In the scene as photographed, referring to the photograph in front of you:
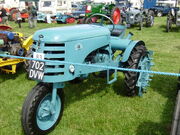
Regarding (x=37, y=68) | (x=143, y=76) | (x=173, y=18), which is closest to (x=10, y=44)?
(x=37, y=68)

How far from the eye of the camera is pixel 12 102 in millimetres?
→ 4133

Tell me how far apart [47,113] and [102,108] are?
1168mm

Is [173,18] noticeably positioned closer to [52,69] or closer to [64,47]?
[64,47]

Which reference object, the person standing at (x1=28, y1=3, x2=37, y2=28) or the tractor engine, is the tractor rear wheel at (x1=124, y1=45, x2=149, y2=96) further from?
the person standing at (x1=28, y1=3, x2=37, y2=28)

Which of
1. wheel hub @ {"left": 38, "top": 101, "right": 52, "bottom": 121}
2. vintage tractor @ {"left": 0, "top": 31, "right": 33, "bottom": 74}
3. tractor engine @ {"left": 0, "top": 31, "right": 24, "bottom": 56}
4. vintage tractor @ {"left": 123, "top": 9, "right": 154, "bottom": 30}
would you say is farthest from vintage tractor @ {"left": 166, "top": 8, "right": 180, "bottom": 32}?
wheel hub @ {"left": 38, "top": 101, "right": 52, "bottom": 121}

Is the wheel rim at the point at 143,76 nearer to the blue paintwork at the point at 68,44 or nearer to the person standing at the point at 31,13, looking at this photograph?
the blue paintwork at the point at 68,44

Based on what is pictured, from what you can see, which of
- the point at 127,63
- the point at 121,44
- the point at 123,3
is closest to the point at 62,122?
the point at 127,63

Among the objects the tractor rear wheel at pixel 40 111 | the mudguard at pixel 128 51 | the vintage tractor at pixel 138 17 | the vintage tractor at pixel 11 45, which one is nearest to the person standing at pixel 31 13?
the vintage tractor at pixel 138 17

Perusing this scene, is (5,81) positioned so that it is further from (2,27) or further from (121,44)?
(121,44)

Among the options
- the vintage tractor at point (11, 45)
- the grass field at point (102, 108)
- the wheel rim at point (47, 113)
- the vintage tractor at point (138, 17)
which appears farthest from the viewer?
the vintage tractor at point (138, 17)

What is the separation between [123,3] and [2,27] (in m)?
16.8

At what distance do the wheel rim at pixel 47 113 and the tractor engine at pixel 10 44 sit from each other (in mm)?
2577

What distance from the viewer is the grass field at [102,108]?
329 centimetres

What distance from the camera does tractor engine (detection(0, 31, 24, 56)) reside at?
17.3ft
